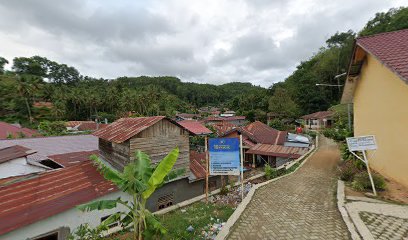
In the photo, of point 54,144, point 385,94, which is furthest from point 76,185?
point 385,94

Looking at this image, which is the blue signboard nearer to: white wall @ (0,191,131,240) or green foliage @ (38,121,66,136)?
white wall @ (0,191,131,240)

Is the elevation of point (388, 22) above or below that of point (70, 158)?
above

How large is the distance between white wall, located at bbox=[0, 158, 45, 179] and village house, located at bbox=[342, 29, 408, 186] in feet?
55.1

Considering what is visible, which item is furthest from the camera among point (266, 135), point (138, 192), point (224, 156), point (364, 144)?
point (266, 135)

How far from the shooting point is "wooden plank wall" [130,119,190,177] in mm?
11258

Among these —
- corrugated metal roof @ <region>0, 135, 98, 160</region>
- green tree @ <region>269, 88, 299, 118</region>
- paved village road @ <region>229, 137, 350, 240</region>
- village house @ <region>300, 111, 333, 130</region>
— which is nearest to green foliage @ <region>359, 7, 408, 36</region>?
village house @ <region>300, 111, 333, 130</region>

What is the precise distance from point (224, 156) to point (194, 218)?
8.44ft

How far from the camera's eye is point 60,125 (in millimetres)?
42250

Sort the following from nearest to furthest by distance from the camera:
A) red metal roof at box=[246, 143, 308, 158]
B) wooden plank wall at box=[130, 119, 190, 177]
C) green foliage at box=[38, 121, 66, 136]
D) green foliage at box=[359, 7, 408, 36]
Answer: wooden plank wall at box=[130, 119, 190, 177] → red metal roof at box=[246, 143, 308, 158] → green foliage at box=[359, 7, 408, 36] → green foliage at box=[38, 121, 66, 136]

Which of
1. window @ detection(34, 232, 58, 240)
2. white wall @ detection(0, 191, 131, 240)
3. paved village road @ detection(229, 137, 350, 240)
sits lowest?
window @ detection(34, 232, 58, 240)

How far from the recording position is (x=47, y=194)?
8.71 m

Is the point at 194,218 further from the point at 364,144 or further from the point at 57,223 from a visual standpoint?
the point at 364,144

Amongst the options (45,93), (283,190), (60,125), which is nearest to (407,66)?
(283,190)

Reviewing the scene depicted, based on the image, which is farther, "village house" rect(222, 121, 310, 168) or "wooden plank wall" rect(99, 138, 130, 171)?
"village house" rect(222, 121, 310, 168)
